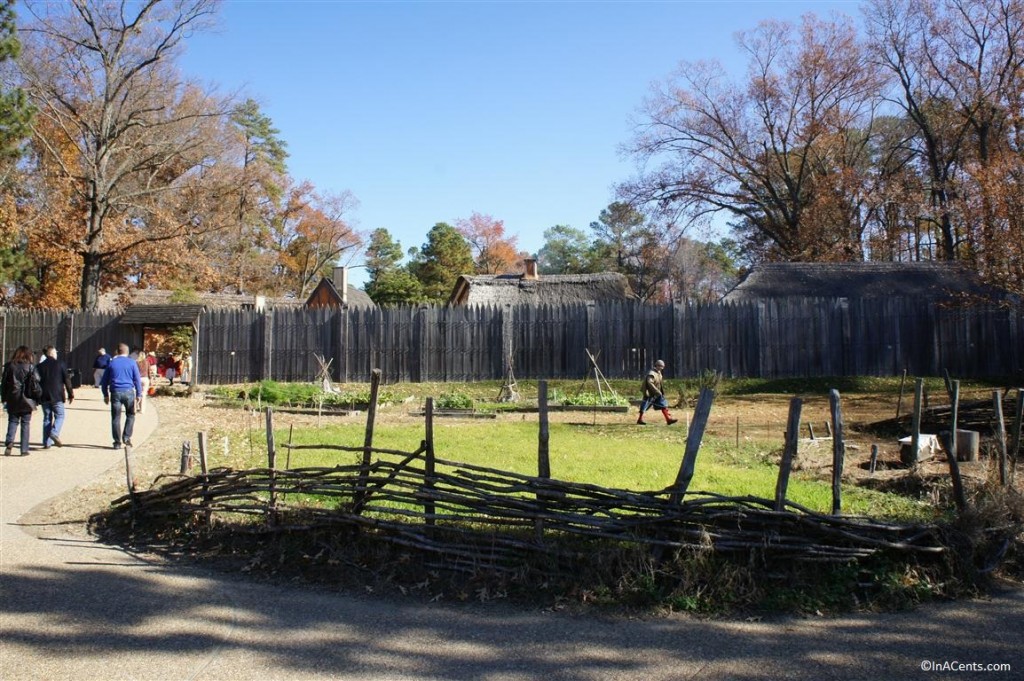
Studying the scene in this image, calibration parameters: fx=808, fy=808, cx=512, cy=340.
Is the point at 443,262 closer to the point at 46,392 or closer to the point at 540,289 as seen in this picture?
the point at 540,289

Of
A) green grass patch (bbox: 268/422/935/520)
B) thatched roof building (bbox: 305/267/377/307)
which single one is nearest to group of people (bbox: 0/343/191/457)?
green grass patch (bbox: 268/422/935/520)

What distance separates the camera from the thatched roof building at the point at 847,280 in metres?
28.7

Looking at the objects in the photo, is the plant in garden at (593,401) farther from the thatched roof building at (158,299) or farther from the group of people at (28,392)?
the thatched roof building at (158,299)

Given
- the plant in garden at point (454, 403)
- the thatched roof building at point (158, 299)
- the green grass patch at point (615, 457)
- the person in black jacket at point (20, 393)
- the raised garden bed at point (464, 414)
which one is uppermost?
the thatched roof building at point (158, 299)

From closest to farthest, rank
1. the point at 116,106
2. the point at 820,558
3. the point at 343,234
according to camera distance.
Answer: the point at 820,558 < the point at 116,106 < the point at 343,234

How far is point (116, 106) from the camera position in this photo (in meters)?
33.3

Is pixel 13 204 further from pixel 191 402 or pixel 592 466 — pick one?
pixel 592 466

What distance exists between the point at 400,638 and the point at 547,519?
4.73ft

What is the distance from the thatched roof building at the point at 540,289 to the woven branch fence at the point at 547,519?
101 ft

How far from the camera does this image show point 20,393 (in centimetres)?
1180

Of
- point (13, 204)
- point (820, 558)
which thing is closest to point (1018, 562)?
point (820, 558)

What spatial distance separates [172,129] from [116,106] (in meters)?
2.25

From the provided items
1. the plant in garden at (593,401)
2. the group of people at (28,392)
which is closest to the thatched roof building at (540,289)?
the plant in garden at (593,401)

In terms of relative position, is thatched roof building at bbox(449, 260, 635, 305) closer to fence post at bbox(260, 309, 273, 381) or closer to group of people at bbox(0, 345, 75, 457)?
fence post at bbox(260, 309, 273, 381)
